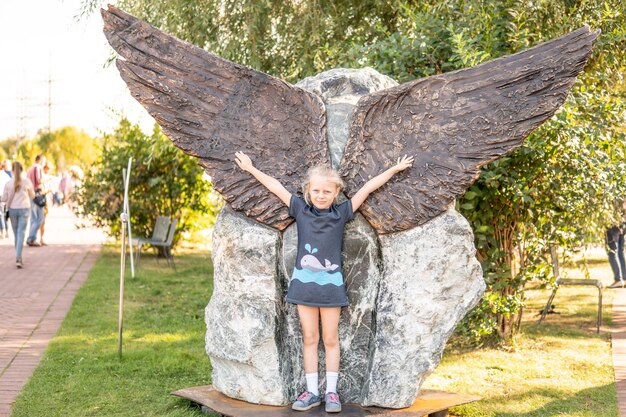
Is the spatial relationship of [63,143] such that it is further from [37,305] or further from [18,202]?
[37,305]

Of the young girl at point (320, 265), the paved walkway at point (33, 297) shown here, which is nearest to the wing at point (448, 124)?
the young girl at point (320, 265)

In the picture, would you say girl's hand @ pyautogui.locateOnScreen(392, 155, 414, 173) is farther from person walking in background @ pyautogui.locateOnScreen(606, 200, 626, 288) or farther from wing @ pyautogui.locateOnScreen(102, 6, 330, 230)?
person walking in background @ pyautogui.locateOnScreen(606, 200, 626, 288)

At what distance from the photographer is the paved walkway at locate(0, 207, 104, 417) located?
22.1 feet

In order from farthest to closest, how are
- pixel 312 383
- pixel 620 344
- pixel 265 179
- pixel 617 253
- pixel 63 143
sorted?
pixel 63 143 → pixel 617 253 → pixel 620 344 → pixel 265 179 → pixel 312 383

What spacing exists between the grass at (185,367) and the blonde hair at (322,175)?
1684 mm

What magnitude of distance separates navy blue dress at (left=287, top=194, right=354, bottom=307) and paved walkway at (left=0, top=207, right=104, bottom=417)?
2.29 meters

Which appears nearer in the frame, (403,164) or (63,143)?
(403,164)

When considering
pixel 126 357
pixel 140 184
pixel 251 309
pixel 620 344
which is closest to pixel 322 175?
pixel 251 309

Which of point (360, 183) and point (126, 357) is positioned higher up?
point (360, 183)

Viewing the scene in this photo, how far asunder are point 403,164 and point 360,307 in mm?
939

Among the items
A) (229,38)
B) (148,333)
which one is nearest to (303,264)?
(148,333)

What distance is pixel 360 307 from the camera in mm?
5062

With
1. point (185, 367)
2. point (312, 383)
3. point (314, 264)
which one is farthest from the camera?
point (185, 367)

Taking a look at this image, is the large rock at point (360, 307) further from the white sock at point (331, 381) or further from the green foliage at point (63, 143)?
the green foliage at point (63, 143)
